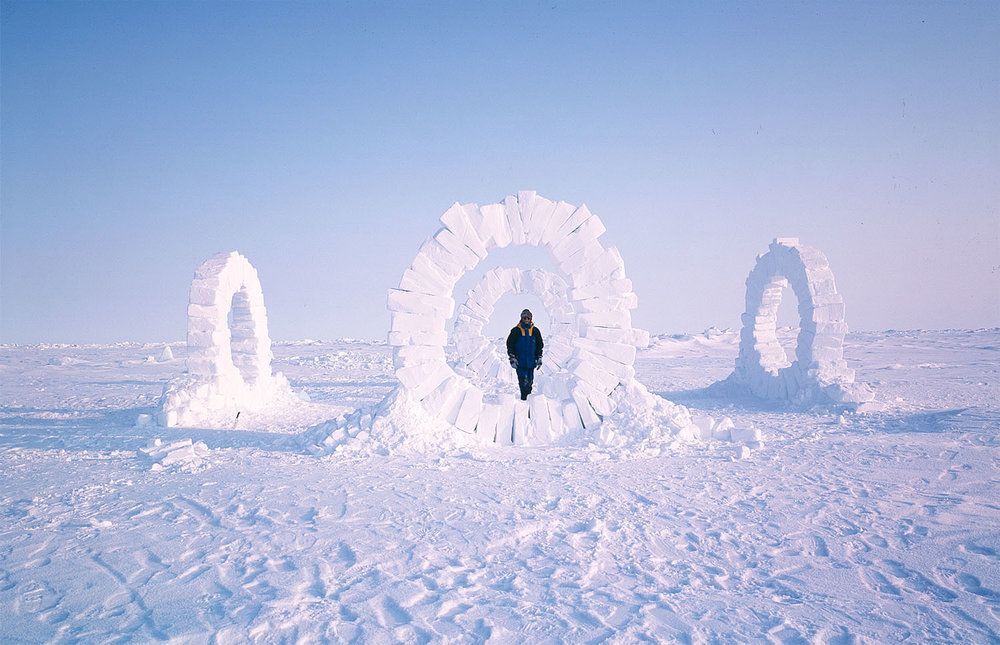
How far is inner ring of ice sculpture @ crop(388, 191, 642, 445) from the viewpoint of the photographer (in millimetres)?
8195

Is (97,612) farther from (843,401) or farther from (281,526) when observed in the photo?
(843,401)

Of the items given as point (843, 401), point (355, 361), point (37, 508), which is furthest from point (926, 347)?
point (37, 508)

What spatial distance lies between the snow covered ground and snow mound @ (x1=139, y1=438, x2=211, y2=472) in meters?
0.05

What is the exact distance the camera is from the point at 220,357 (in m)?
10.7

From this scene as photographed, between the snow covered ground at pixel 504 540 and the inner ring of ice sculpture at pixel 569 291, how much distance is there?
665 mm

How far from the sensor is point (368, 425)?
774cm

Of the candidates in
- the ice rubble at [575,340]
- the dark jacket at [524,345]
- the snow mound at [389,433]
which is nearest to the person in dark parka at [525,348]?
the dark jacket at [524,345]

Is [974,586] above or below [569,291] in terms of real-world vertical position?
below

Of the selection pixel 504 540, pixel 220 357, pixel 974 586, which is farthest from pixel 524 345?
pixel 974 586

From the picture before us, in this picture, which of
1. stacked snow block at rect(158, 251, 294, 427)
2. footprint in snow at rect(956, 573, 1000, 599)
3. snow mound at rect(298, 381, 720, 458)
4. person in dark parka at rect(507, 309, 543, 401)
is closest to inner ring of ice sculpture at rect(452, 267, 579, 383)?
stacked snow block at rect(158, 251, 294, 427)

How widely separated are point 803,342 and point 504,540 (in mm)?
9464

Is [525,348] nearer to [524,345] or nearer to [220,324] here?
[524,345]

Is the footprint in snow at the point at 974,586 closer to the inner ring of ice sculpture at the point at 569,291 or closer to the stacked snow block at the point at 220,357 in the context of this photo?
the inner ring of ice sculpture at the point at 569,291

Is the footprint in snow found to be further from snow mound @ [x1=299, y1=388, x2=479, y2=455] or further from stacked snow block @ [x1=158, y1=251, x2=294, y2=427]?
stacked snow block @ [x1=158, y1=251, x2=294, y2=427]
